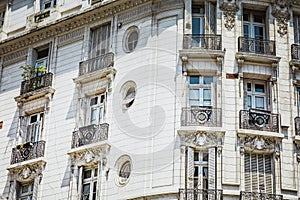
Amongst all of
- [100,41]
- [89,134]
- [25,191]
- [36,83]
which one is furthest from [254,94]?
Result: [25,191]

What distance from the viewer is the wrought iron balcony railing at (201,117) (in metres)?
24.7

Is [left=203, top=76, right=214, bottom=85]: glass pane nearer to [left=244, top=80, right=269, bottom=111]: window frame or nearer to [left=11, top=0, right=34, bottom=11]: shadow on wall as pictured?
[left=244, top=80, right=269, bottom=111]: window frame

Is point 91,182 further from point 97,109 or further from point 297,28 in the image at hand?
point 297,28

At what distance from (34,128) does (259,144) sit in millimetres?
9545

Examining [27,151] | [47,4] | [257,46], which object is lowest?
[27,151]

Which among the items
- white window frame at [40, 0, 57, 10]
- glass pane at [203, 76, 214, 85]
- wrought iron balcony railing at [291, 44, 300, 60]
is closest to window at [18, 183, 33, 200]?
white window frame at [40, 0, 57, 10]

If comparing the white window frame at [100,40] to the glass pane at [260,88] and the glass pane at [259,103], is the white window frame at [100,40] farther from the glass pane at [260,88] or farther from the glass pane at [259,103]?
the glass pane at [259,103]

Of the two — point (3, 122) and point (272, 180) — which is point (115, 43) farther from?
point (272, 180)

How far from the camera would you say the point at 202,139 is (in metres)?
24.5

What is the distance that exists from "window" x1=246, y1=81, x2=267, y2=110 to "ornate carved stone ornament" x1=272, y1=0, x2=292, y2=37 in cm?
216

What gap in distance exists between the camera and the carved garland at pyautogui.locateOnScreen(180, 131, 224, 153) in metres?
24.4

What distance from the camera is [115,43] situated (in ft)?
91.1

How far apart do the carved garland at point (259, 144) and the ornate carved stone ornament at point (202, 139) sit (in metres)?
0.82

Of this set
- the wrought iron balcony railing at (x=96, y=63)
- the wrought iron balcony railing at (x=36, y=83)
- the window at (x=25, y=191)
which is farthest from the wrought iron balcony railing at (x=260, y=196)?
the wrought iron balcony railing at (x=36, y=83)
